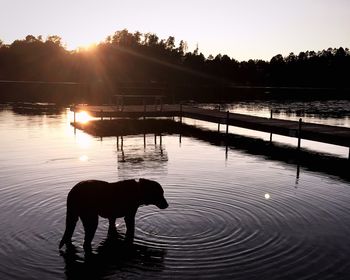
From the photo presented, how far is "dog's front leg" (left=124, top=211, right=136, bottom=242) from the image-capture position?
→ 10630 millimetres

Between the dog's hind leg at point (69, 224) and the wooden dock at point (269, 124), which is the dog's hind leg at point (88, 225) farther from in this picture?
the wooden dock at point (269, 124)

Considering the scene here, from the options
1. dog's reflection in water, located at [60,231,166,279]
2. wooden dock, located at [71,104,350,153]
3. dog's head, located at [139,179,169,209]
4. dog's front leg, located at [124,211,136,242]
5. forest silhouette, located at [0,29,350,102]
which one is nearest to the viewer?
dog's reflection in water, located at [60,231,166,279]

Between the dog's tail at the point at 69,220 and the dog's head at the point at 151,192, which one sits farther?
the dog's head at the point at 151,192

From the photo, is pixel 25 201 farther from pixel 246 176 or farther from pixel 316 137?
pixel 316 137

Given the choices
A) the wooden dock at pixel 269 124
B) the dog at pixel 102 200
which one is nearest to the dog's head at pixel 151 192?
the dog at pixel 102 200

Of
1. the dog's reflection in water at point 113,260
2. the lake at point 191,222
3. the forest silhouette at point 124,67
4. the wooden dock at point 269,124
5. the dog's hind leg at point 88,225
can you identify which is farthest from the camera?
the forest silhouette at point 124,67

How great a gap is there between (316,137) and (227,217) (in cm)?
1552

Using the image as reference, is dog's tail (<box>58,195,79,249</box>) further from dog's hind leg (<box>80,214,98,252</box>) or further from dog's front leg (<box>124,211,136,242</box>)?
dog's front leg (<box>124,211,136,242</box>)

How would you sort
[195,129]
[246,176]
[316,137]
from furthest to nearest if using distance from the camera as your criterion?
[195,129]
[316,137]
[246,176]

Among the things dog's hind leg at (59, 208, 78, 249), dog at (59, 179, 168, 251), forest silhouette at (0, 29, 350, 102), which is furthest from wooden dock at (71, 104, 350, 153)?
forest silhouette at (0, 29, 350, 102)

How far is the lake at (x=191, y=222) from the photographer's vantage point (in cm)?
978

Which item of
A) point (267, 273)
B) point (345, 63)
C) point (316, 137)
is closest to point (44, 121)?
point (316, 137)

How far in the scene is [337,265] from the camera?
1001cm

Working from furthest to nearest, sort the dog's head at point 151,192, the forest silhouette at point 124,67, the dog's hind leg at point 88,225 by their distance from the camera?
1. the forest silhouette at point 124,67
2. the dog's head at point 151,192
3. the dog's hind leg at point 88,225
